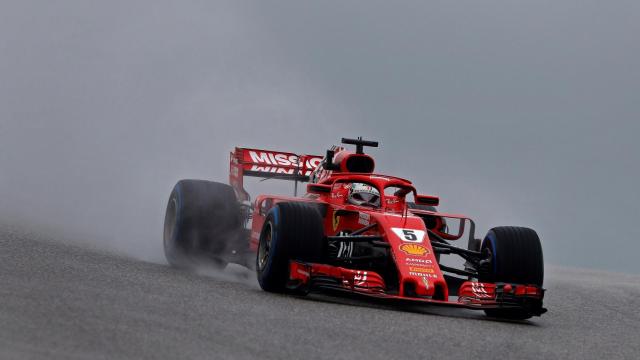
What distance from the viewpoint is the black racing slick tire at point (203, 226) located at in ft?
51.5

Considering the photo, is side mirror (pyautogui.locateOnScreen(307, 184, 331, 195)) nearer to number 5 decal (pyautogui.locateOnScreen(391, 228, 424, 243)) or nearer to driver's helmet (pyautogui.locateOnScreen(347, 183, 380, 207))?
driver's helmet (pyautogui.locateOnScreen(347, 183, 380, 207))

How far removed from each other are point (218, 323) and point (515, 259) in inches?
193

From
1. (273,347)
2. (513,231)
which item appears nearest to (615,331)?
(513,231)

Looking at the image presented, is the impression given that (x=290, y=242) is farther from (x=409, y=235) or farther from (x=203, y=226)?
(x=203, y=226)

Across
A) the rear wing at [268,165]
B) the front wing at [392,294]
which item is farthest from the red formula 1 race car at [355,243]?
the rear wing at [268,165]

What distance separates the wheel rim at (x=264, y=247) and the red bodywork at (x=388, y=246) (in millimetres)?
846

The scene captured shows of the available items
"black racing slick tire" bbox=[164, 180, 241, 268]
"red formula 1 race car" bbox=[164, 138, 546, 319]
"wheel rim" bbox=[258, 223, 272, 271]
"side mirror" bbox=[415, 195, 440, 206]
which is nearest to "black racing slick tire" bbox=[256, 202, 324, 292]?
"red formula 1 race car" bbox=[164, 138, 546, 319]

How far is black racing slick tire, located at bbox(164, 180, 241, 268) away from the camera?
51.5ft

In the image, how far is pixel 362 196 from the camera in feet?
47.6

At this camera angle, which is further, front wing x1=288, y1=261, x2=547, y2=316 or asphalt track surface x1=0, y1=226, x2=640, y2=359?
front wing x1=288, y1=261, x2=547, y2=316

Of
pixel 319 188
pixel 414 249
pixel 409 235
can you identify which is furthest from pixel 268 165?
pixel 414 249

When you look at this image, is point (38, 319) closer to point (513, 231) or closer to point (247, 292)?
point (247, 292)

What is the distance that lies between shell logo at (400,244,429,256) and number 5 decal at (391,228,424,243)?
0.11m

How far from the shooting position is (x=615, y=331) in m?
12.9
